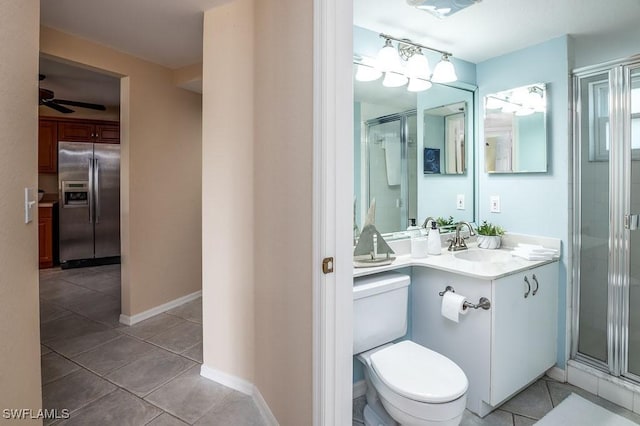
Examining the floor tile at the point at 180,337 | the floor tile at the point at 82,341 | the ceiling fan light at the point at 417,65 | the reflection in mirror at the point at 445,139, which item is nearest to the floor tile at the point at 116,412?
the floor tile at the point at 180,337

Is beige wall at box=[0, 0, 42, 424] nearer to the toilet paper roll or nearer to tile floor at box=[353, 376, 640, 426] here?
tile floor at box=[353, 376, 640, 426]

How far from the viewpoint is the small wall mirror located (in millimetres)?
2336

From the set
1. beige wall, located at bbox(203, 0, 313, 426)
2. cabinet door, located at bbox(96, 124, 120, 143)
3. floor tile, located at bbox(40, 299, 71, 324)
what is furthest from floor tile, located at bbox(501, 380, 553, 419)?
cabinet door, located at bbox(96, 124, 120, 143)

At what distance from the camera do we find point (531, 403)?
1.97 metres

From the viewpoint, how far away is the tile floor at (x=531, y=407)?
1813 millimetres

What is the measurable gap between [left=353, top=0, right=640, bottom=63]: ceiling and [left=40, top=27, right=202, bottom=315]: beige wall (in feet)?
6.94

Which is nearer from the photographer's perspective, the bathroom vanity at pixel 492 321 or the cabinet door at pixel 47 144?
the bathroom vanity at pixel 492 321

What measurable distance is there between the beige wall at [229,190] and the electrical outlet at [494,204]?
6.30 ft

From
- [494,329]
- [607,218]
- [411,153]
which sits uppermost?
[411,153]

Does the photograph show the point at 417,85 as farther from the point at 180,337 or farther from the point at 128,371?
the point at 128,371

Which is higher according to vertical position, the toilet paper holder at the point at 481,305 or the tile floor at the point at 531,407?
the toilet paper holder at the point at 481,305

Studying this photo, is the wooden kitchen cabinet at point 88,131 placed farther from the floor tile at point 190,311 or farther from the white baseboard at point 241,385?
the white baseboard at point 241,385

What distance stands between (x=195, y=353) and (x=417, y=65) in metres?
2.67

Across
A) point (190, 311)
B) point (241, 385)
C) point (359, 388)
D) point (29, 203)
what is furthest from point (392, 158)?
point (190, 311)
